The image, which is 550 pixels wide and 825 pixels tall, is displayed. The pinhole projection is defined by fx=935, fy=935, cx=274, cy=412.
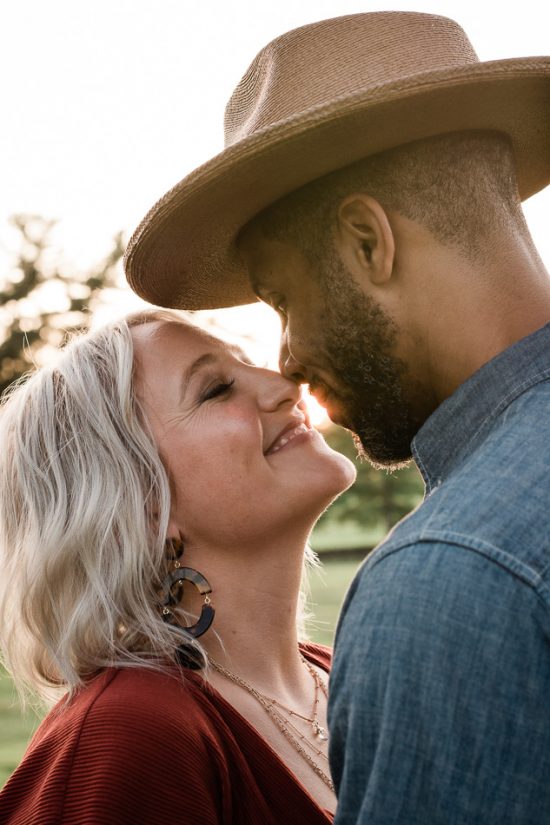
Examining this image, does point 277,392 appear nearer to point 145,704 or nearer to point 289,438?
point 289,438

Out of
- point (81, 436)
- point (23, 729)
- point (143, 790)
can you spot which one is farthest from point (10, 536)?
point (23, 729)

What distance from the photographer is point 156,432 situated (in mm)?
2764

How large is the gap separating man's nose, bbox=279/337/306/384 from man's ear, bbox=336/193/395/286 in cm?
46

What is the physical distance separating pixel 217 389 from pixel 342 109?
1181 millimetres

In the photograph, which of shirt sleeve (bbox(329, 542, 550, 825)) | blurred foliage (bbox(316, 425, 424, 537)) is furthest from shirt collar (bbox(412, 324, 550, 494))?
blurred foliage (bbox(316, 425, 424, 537))

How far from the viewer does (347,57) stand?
2.01m

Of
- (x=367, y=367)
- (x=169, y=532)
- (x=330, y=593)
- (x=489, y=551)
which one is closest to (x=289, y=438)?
(x=169, y=532)

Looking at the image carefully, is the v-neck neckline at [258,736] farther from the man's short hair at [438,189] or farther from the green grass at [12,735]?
the green grass at [12,735]

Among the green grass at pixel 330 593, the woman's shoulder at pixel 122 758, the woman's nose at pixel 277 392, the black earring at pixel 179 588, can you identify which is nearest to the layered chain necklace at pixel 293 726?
the black earring at pixel 179 588

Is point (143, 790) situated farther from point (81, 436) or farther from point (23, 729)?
point (23, 729)

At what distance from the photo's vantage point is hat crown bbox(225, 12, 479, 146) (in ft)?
6.44

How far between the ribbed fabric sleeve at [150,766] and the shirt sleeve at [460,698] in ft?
2.81

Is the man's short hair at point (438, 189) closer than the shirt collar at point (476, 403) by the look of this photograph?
No

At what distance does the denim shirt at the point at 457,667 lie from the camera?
4.06ft
